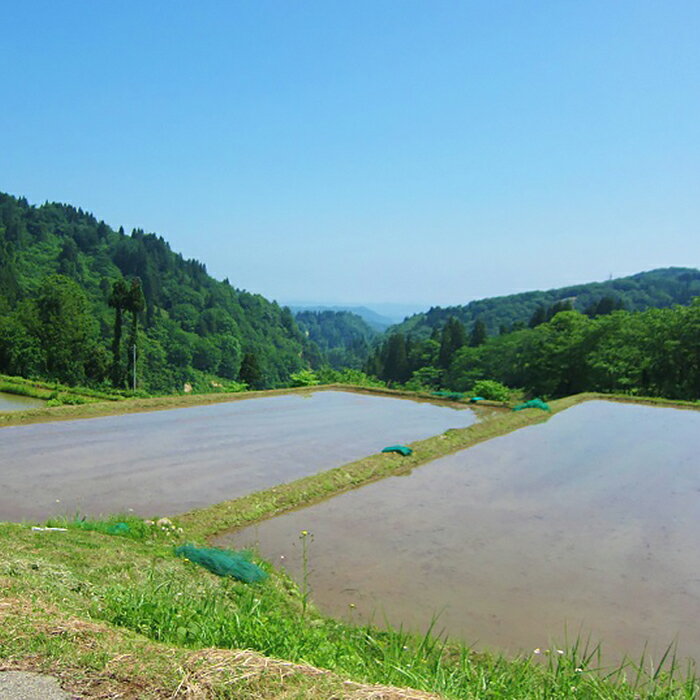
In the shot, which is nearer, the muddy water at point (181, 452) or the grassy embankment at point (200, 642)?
the grassy embankment at point (200, 642)

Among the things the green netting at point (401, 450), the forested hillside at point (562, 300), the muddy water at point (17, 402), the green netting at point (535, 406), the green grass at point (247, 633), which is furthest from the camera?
the forested hillside at point (562, 300)

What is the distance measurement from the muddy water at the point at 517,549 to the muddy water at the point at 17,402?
343 inches

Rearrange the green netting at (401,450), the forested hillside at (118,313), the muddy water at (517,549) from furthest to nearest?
the forested hillside at (118,313), the green netting at (401,450), the muddy water at (517,549)

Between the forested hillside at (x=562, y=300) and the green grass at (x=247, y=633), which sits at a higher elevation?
the forested hillside at (x=562, y=300)

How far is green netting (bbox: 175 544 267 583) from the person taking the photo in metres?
4.21

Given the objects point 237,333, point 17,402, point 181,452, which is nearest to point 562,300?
point 237,333

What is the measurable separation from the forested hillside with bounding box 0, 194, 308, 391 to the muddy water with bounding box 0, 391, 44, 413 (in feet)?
38.4

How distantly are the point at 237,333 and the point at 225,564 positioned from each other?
75136 millimetres

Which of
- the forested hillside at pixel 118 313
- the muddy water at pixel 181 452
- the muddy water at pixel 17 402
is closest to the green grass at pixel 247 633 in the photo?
the muddy water at pixel 181 452

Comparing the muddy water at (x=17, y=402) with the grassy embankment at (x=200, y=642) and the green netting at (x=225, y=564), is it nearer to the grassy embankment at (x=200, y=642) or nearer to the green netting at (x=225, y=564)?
the grassy embankment at (x=200, y=642)

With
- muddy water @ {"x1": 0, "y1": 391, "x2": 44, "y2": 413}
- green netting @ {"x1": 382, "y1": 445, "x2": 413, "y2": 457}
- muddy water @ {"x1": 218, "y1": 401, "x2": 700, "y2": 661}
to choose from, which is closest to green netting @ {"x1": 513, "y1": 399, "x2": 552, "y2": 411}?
muddy water @ {"x1": 218, "y1": 401, "x2": 700, "y2": 661}

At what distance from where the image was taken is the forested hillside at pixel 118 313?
91.2 feet

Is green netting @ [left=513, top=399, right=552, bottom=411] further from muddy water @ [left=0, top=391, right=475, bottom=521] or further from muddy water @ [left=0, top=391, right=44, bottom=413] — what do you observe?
muddy water @ [left=0, top=391, right=44, bottom=413]

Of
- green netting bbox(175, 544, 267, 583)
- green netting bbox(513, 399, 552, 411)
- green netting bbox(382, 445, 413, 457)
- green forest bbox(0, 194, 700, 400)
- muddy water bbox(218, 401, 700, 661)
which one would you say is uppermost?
green forest bbox(0, 194, 700, 400)
